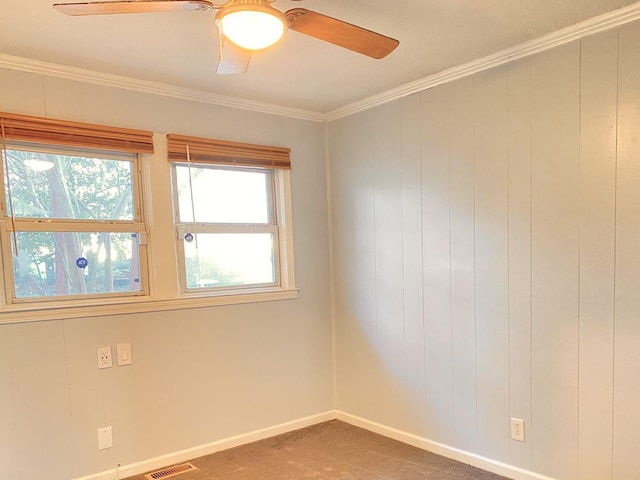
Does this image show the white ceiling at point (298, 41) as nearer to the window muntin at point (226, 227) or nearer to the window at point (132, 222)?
the window at point (132, 222)

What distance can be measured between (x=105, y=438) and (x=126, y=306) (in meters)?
0.74

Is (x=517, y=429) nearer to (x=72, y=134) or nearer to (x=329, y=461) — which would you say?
(x=329, y=461)

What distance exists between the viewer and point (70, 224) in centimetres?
250

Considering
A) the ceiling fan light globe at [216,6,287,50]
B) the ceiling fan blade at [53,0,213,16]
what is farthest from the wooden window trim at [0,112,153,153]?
the ceiling fan light globe at [216,6,287,50]

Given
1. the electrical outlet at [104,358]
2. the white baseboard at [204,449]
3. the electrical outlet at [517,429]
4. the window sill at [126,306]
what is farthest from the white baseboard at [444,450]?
the electrical outlet at [104,358]

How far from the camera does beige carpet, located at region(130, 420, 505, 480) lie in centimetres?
256

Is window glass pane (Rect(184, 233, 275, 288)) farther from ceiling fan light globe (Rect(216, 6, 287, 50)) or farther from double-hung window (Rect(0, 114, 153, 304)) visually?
ceiling fan light globe (Rect(216, 6, 287, 50))

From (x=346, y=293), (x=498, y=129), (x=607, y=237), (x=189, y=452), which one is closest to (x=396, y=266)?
(x=346, y=293)

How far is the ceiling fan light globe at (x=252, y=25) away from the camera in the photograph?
1.37m

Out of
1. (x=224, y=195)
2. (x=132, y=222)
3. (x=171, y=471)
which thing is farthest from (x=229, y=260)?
(x=171, y=471)

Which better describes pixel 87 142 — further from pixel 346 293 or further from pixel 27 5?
pixel 346 293

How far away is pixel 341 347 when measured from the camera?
3.45 m

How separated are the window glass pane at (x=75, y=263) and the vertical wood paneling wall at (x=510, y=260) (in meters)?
1.55

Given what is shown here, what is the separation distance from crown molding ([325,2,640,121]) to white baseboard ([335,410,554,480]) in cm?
218
